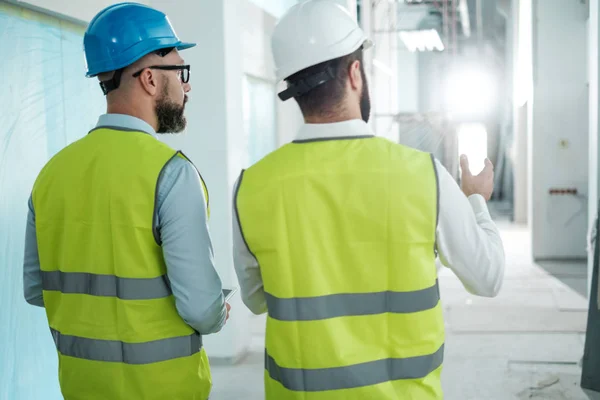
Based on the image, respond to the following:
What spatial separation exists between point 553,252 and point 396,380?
7758mm

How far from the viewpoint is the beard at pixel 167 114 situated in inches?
77.9

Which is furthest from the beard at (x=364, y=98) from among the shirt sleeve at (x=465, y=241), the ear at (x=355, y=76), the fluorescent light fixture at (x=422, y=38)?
the fluorescent light fixture at (x=422, y=38)

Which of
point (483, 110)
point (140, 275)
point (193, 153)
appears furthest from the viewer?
point (483, 110)

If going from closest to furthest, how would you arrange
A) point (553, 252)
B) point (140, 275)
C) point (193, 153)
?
point (140, 275), point (193, 153), point (553, 252)

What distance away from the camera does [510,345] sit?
5160 mm

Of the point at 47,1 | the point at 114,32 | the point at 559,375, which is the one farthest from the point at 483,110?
the point at 114,32

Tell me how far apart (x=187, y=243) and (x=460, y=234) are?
27.8 inches

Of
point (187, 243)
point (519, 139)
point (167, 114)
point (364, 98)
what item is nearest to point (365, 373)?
point (187, 243)

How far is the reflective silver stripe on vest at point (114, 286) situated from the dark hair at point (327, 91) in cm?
63

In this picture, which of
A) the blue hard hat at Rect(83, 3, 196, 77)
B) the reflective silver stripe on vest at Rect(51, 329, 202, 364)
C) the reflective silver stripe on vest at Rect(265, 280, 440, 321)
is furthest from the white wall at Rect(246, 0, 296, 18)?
the reflective silver stripe on vest at Rect(265, 280, 440, 321)

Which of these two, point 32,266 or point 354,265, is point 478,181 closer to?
point 354,265

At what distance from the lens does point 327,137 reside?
1582mm

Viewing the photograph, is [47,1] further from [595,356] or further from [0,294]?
[595,356]

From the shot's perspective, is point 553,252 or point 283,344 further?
point 553,252
